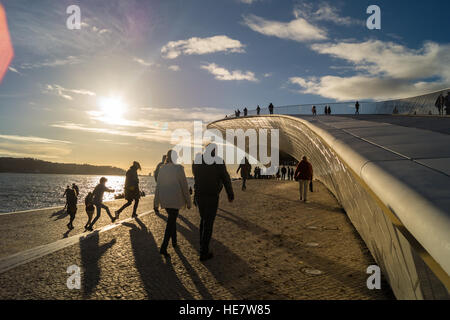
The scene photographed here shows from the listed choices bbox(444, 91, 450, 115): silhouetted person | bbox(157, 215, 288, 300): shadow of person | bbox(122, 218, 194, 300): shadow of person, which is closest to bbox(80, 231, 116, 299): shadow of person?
bbox(122, 218, 194, 300): shadow of person

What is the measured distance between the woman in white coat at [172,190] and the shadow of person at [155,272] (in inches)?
21.7

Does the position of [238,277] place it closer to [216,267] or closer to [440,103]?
[216,267]

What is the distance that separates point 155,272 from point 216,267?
914mm

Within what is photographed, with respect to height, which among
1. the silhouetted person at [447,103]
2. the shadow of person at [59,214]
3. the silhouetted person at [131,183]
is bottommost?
the shadow of person at [59,214]

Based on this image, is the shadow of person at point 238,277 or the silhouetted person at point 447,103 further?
the silhouetted person at point 447,103

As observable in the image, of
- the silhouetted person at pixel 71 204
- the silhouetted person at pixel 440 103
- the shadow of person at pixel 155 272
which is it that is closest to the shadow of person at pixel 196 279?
the shadow of person at pixel 155 272

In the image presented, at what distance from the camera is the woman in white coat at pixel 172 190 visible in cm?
529

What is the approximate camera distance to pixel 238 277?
411cm

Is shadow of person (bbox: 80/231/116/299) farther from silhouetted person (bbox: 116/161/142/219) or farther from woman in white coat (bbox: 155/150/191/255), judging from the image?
silhouetted person (bbox: 116/161/142/219)

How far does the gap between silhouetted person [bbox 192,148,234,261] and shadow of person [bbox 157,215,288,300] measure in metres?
0.31

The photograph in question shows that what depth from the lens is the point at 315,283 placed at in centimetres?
386

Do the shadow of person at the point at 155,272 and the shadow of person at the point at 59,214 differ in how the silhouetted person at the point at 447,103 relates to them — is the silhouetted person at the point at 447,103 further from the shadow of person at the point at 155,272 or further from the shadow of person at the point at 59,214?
the shadow of person at the point at 59,214
